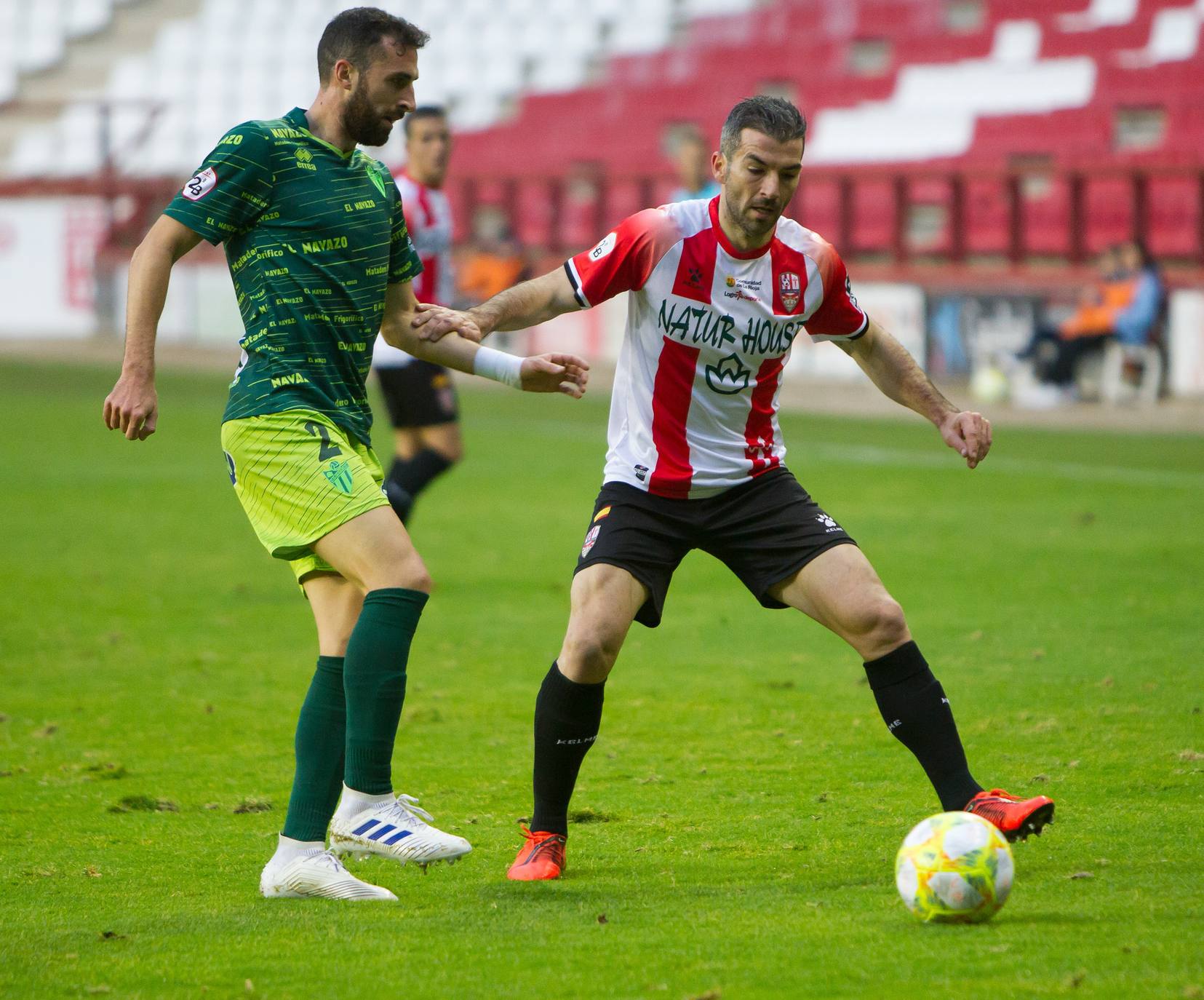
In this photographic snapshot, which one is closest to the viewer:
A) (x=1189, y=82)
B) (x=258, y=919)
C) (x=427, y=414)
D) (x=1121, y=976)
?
(x=1121, y=976)

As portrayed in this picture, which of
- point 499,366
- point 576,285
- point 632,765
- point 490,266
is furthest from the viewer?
point 490,266

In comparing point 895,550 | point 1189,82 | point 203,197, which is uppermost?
point 1189,82

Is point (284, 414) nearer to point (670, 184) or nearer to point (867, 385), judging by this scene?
point (867, 385)

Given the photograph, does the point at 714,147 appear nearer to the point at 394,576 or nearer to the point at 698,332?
the point at 698,332

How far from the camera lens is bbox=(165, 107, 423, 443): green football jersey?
4102mm

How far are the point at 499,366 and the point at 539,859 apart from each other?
121 centimetres

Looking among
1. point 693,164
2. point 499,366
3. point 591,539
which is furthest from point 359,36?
point 693,164

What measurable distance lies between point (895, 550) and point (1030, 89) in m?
15.2

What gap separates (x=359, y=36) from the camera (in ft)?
13.6

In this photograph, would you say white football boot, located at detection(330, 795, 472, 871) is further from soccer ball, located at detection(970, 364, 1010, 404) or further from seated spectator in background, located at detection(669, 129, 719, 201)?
soccer ball, located at detection(970, 364, 1010, 404)

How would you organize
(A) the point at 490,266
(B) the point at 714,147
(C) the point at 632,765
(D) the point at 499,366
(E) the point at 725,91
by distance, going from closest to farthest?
(D) the point at 499,366 < (C) the point at 632,765 < (B) the point at 714,147 < (A) the point at 490,266 < (E) the point at 725,91

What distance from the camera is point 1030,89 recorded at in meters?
23.2

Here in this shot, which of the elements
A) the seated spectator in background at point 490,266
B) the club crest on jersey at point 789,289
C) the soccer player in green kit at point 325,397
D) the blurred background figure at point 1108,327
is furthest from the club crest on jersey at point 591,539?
the seated spectator in background at point 490,266

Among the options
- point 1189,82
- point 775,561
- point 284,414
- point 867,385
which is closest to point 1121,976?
point 775,561
